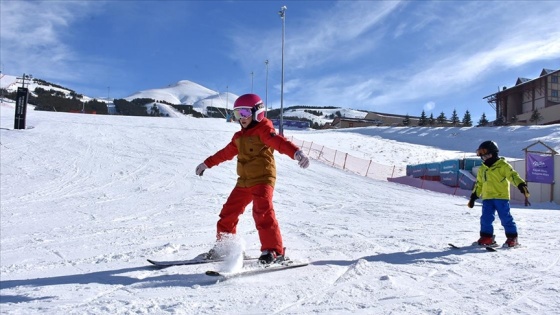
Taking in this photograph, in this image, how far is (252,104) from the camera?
12.5ft

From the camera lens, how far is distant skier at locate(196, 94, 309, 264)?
3.62 m

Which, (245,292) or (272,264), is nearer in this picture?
(245,292)

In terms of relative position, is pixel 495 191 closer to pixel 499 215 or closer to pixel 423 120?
pixel 499 215

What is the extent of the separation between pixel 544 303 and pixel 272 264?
198cm

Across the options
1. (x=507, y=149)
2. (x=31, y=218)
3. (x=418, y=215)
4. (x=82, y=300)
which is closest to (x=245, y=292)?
(x=82, y=300)

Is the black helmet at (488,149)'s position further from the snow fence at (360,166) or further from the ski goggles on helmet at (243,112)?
the snow fence at (360,166)

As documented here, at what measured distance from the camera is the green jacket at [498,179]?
5.05m

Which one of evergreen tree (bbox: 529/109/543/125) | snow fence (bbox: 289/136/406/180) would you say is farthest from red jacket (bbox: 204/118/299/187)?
evergreen tree (bbox: 529/109/543/125)

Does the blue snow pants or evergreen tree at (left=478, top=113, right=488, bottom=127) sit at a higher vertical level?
evergreen tree at (left=478, top=113, right=488, bottom=127)

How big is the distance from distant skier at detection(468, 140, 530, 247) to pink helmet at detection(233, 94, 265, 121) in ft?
10.0

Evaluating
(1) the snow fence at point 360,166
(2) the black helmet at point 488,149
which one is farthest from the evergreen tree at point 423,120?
(2) the black helmet at point 488,149

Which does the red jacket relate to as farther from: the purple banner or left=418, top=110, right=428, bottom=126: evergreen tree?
left=418, top=110, right=428, bottom=126: evergreen tree

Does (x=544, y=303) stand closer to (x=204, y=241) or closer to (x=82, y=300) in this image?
(x=82, y=300)

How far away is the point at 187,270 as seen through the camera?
353cm
